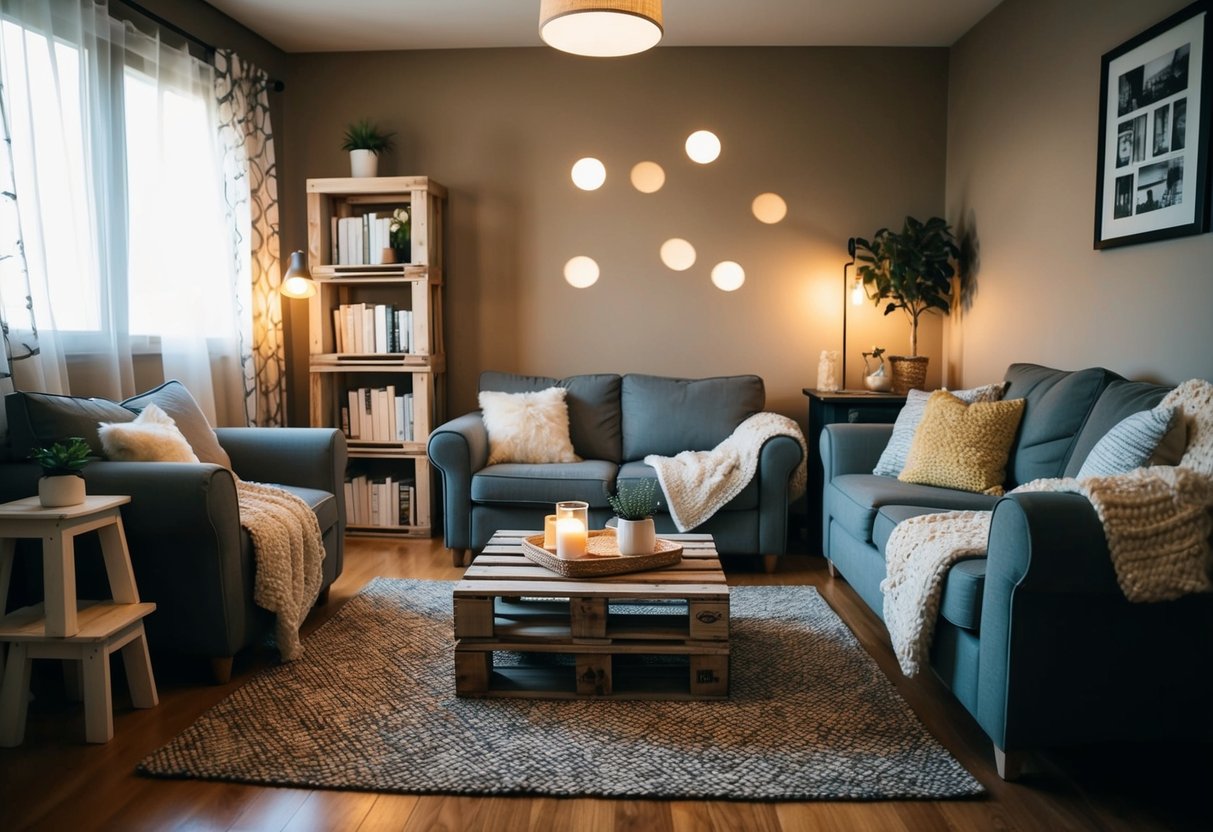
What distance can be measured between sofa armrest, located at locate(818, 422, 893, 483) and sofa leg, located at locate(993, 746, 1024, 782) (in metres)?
1.70

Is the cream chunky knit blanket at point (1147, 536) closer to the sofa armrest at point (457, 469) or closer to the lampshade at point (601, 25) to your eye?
the lampshade at point (601, 25)

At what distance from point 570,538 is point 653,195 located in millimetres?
2717

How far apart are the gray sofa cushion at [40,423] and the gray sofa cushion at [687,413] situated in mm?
2442

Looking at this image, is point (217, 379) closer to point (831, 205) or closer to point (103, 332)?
point (103, 332)

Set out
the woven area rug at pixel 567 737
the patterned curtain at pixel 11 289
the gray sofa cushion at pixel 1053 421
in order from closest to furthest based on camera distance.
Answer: the woven area rug at pixel 567 737
the patterned curtain at pixel 11 289
the gray sofa cushion at pixel 1053 421

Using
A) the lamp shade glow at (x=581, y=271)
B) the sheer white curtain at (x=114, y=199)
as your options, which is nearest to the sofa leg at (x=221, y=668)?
the sheer white curtain at (x=114, y=199)

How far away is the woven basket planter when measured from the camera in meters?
4.38

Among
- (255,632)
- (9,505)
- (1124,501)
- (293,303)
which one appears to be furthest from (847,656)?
(293,303)

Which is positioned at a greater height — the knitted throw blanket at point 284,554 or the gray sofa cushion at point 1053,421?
the gray sofa cushion at point 1053,421

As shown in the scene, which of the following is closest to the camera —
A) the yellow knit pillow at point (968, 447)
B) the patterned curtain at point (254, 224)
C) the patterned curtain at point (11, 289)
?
the patterned curtain at point (11, 289)

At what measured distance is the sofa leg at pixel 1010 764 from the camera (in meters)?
2.01

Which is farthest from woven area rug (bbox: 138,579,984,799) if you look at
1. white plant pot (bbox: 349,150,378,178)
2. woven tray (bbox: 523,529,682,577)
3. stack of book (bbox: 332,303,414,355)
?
white plant pot (bbox: 349,150,378,178)

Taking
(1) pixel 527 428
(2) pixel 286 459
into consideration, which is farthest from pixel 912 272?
(2) pixel 286 459

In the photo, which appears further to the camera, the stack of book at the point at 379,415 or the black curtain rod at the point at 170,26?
the stack of book at the point at 379,415
